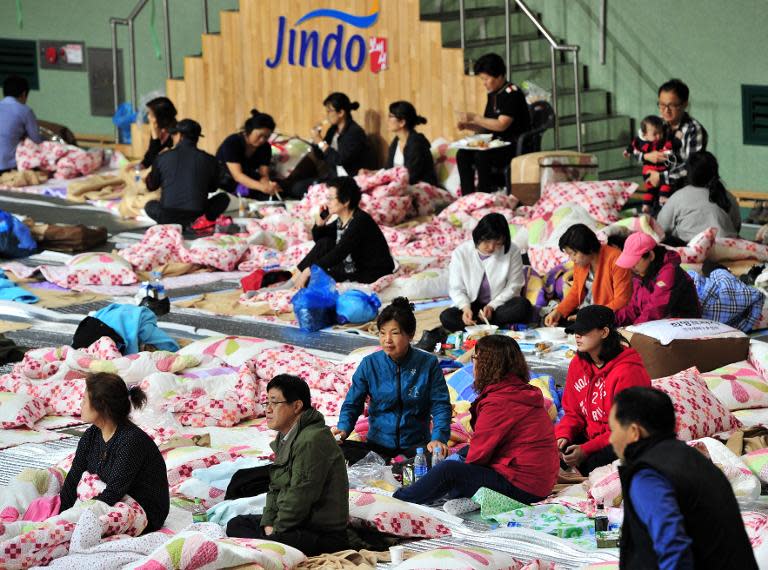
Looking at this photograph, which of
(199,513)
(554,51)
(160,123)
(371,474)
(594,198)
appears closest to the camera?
(199,513)

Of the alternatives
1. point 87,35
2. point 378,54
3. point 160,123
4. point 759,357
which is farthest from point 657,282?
point 87,35

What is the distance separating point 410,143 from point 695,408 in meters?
5.31

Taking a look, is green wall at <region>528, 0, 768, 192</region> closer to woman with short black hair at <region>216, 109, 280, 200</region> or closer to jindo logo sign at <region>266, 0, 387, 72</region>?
jindo logo sign at <region>266, 0, 387, 72</region>

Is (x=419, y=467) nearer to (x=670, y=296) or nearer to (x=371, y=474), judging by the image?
(x=371, y=474)

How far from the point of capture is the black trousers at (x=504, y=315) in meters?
7.62

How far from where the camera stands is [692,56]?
1109cm

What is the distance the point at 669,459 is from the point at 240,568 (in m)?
1.59

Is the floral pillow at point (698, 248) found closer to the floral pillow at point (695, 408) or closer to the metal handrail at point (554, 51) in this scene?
the floral pillow at point (695, 408)

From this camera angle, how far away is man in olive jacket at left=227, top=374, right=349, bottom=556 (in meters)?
4.51

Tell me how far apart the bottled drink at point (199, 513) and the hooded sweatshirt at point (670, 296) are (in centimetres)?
257

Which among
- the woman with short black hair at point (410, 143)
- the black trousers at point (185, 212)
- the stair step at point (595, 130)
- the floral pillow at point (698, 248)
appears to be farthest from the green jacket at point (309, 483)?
the stair step at point (595, 130)

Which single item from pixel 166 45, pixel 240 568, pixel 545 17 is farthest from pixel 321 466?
pixel 166 45

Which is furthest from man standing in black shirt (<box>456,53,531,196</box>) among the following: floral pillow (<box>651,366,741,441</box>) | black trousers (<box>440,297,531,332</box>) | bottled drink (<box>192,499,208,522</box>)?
bottled drink (<box>192,499,208,522</box>)

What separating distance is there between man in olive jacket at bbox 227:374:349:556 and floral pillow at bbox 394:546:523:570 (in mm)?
290
